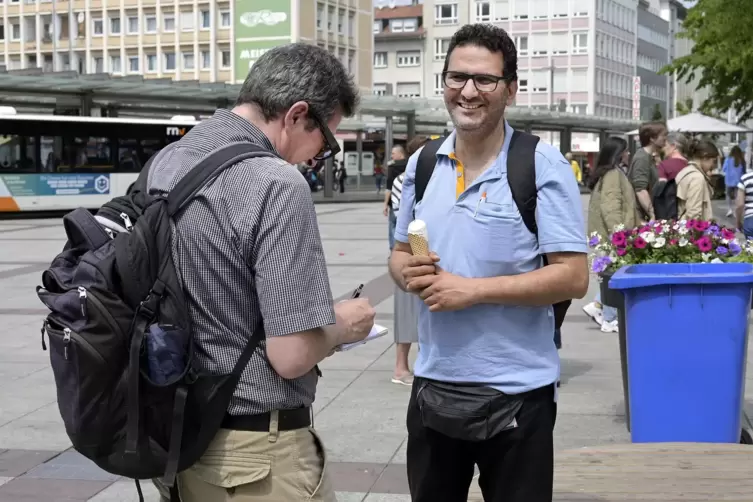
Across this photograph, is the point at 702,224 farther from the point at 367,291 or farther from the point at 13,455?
the point at 367,291

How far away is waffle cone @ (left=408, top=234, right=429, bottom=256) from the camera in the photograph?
2.71 meters

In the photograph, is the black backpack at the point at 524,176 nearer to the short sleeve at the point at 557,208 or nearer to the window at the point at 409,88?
the short sleeve at the point at 557,208

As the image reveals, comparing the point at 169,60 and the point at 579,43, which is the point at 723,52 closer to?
the point at 169,60

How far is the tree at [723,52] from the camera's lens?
21031mm

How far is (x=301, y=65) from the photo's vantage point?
239 centimetres

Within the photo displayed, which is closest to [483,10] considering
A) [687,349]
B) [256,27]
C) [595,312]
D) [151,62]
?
[256,27]

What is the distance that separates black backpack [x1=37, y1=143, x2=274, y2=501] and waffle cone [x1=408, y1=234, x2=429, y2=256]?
21.5 inches

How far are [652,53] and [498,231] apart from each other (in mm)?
122645

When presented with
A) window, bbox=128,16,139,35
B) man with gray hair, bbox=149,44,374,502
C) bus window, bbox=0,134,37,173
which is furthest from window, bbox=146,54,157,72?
man with gray hair, bbox=149,44,374,502

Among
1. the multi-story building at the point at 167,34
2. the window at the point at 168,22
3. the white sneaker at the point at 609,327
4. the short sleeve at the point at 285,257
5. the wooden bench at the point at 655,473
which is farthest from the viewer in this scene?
the window at the point at 168,22

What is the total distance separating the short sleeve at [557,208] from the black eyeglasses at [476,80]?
0.21 m

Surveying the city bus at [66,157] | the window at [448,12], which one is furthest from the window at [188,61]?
the city bus at [66,157]

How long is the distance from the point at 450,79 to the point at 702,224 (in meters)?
2.87

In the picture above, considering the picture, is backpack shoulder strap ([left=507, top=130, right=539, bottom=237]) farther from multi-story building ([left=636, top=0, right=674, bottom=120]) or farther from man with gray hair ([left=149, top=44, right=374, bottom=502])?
multi-story building ([left=636, top=0, right=674, bottom=120])
